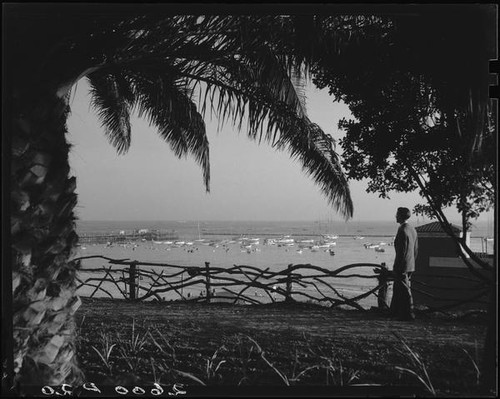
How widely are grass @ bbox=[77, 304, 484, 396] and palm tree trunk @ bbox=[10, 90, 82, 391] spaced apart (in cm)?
48

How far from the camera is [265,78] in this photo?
4051 millimetres

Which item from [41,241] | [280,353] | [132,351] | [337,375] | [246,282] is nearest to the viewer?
[41,241]

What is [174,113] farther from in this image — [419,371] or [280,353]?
[419,371]

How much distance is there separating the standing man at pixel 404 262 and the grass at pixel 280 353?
18.4 inches

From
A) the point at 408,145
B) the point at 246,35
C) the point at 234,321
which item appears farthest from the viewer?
the point at 234,321

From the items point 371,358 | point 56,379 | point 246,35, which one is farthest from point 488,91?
point 56,379

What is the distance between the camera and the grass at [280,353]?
3732mm

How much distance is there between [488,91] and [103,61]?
8.97 feet

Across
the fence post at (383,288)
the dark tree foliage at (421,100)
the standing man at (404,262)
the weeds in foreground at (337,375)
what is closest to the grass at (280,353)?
the weeds in foreground at (337,375)

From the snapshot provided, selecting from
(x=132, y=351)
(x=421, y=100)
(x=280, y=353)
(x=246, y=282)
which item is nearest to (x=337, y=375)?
(x=280, y=353)

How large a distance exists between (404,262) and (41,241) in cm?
545

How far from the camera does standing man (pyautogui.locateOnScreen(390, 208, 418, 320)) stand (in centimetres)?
693

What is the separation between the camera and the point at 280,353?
185 inches

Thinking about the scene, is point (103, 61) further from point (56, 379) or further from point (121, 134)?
point (121, 134)
